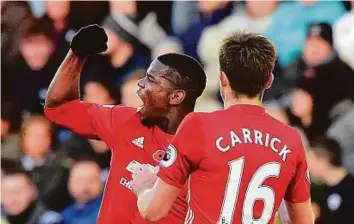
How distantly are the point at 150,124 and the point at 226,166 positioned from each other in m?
0.95

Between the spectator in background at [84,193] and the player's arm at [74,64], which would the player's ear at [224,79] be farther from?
the spectator in background at [84,193]

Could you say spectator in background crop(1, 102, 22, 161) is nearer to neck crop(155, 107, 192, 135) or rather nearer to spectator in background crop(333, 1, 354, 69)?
spectator in background crop(333, 1, 354, 69)

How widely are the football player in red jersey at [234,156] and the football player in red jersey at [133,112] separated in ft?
2.27

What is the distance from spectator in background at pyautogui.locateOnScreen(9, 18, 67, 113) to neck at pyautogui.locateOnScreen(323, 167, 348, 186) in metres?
2.25

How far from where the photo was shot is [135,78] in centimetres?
651

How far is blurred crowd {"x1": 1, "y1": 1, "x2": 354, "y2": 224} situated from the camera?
629cm

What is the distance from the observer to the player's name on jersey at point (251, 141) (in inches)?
110

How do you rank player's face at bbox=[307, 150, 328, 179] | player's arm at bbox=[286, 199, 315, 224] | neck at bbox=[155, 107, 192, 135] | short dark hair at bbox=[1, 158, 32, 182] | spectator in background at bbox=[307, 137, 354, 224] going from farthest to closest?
short dark hair at bbox=[1, 158, 32, 182], player's face at bbox=[307, 150, 328, 179], spectator in background at bbox=[307, 137, 354, 224], neck at bbox=[155, 107, 192, 135], player's arm at bbox=[286, 199, 315, 224]

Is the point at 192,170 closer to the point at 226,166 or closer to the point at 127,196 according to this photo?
the point at 226,166

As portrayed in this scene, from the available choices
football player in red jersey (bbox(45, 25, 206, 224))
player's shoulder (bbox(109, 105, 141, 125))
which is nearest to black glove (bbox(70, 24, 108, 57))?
football player in red jersey (bbox(45, 25, 206, 224))

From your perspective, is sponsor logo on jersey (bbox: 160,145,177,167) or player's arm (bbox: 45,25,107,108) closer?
sponsor logo on jersey (bbox: 160,145,177,167)

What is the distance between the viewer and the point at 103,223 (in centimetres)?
365

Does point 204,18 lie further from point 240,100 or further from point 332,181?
point 240,100

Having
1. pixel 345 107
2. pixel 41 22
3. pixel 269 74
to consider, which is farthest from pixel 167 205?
pixel 41 22
